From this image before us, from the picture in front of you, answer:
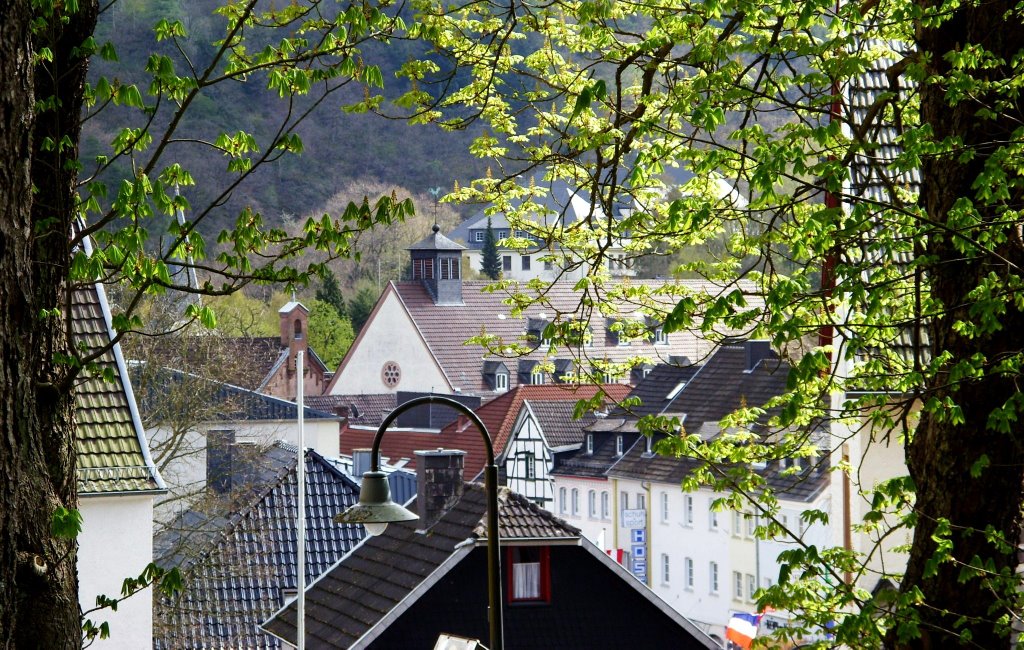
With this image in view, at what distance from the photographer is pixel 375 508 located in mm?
8227

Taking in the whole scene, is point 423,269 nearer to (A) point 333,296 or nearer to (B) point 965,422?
(A) point 333,296

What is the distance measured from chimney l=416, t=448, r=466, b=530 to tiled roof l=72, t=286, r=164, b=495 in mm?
6791

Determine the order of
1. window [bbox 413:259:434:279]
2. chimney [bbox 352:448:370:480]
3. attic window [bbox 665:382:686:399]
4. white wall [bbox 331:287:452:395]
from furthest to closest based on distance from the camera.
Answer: window [bbox 413:259:434:279], white wall [bbox 331:287:452:395], attic window [bbox 665:382:686:399], chimney [bbox 352:448:370:480]

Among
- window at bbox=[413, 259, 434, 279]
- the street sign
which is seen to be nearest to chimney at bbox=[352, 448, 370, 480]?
the street sign

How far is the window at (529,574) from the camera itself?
19.1 meters

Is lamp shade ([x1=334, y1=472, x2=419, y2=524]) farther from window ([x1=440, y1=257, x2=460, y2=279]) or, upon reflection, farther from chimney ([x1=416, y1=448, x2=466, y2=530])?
window ([x1=440, y1=257, x2=460, y2=279])

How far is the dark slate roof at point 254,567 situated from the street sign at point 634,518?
20489 millimetres

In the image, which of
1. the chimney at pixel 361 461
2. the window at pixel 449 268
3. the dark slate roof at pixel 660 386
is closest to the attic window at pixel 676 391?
the dark slate roof at pixel 660 386

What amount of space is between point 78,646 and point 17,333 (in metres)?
1.15

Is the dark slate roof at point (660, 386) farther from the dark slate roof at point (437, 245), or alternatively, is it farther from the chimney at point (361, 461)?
the dark slate roof at point (437, 245)

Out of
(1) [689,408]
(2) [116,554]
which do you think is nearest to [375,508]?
(2) [116,554]

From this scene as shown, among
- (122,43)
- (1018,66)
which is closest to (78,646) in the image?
(1018,66)

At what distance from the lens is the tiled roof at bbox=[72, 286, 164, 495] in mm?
13805

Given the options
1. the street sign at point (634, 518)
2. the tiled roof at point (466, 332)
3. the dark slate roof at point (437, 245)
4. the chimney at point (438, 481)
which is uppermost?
the dark slate roof at point (437, 245)
